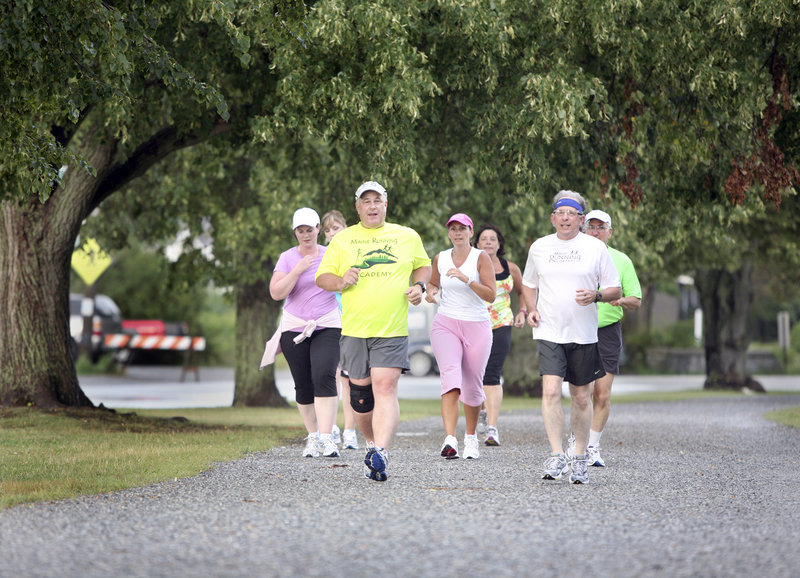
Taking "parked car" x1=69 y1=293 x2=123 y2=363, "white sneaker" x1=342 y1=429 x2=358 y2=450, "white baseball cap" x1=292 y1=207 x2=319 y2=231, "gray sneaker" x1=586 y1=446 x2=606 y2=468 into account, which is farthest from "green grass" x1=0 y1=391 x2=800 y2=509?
"parked car" x1=69 y1=293 x2=123 y2=363

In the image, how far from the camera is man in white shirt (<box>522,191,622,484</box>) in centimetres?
821

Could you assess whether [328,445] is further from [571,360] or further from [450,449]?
[571,360]

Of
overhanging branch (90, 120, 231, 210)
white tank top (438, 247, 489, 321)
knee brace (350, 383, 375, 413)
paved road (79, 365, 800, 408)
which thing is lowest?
paved road (79, 365, 800, 408)

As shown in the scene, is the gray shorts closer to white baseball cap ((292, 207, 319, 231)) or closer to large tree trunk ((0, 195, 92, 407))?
white baseball cap ((292, 207, 319, 231))

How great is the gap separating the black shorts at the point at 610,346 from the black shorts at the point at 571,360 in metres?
1.21

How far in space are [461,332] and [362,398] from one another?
58.0 inches

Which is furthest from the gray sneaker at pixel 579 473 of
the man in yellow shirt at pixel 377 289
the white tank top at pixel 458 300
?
the white tank top at pixel 458 300

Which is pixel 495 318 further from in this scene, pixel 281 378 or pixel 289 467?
pixel 281 378

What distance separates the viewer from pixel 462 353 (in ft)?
32.3

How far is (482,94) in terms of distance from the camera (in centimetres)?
1213

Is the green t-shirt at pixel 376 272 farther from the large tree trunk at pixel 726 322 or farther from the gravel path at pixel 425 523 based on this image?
the large tree trunk at pixel 726 322

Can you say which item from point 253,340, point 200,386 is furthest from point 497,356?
point 200,386

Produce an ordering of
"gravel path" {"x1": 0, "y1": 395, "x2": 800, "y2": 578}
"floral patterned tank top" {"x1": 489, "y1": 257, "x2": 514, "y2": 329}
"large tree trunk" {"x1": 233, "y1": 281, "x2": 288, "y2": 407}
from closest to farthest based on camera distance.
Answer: "gravel path" {"x1": 0, "y1": 395, "x2": 800, "y2": 578} < "floral patterned tank top" {"x1": 489, "y1": 257, "x2": 514, "y2": 329} < "large tree trunk" {"x1": 233, "y1": 281, "x2": 288, "y2": 407}

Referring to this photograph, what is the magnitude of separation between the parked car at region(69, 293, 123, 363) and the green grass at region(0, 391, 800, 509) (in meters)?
17.7
